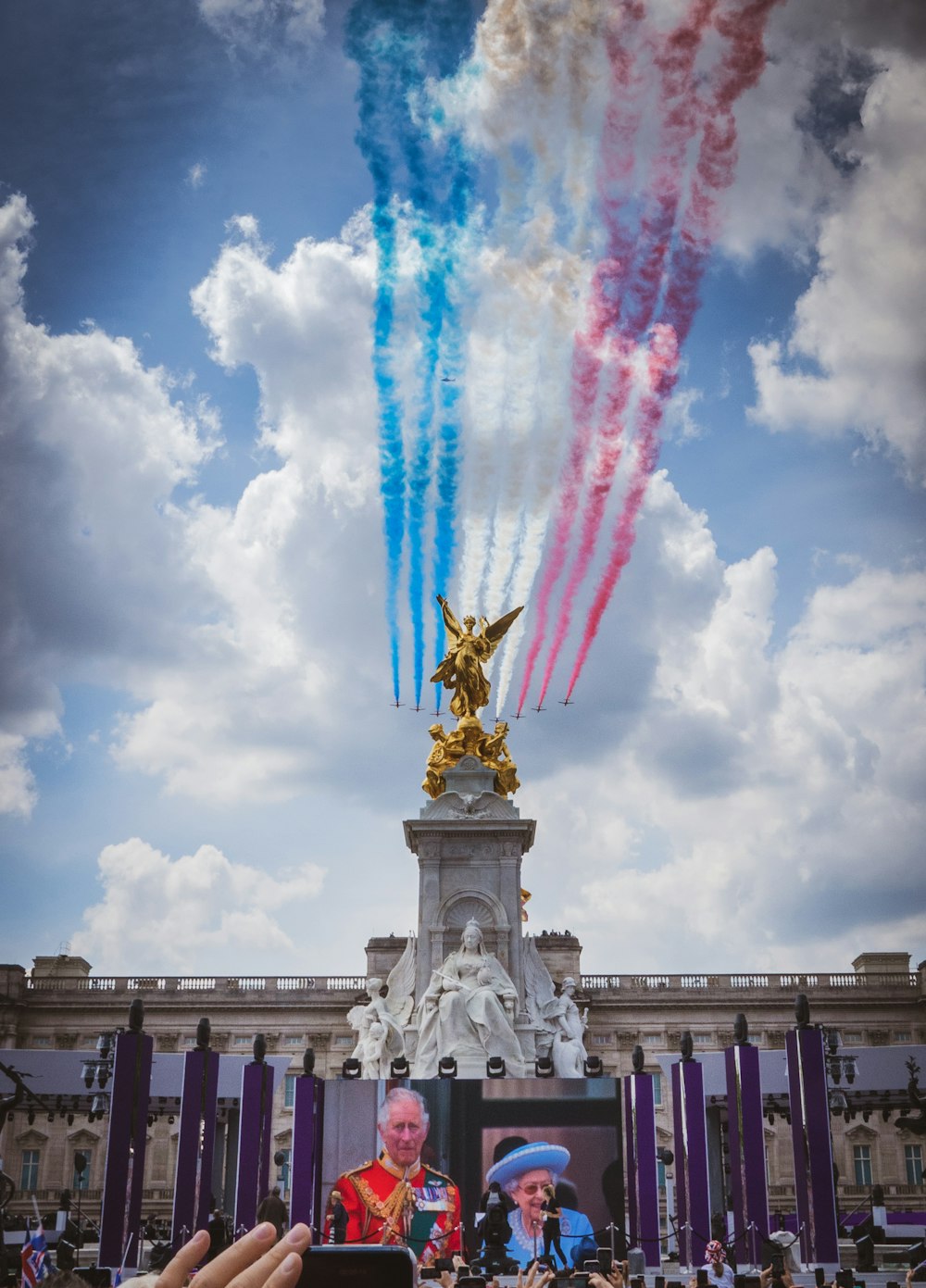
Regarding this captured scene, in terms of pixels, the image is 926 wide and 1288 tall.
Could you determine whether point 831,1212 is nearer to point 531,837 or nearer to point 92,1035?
point 531,837

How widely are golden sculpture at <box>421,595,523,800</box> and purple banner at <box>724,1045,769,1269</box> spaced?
20227mm

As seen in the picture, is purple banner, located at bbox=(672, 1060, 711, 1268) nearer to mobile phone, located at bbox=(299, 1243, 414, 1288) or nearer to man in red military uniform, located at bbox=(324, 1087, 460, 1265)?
man in red military uniform, located at bbox=(324, 1087, 460, 1265)

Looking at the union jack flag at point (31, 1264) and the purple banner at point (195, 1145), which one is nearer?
Result: the union jack flag at point (31, 1264)

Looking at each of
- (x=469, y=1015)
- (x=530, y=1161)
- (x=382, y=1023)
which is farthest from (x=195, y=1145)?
(x=469, y=1015)

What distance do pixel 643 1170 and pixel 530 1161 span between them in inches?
166

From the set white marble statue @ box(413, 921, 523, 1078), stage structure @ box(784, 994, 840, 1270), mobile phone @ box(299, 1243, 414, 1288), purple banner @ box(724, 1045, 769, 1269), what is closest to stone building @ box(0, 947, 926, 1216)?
white marble statue @ box(413, 921, 523, 1078)

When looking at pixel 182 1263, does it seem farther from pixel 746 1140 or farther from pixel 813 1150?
pixel 746 1140

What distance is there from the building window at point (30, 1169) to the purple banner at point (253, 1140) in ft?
148

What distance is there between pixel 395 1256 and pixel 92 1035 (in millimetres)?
82127

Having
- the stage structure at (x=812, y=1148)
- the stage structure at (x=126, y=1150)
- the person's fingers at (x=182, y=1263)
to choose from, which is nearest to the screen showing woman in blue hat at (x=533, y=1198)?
the stage structure at (x=812, y=1148)

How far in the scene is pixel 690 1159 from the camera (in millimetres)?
36344

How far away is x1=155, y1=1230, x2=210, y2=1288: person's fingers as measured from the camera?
406 centimetres

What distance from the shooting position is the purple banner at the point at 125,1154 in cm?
3225

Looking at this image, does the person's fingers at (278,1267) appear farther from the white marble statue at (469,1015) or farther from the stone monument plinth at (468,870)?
the stone monument plinth at (468,870)
